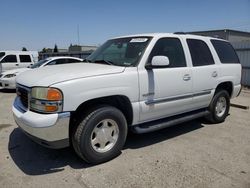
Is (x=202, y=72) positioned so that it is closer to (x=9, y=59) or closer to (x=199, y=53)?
(x=199, y=53)

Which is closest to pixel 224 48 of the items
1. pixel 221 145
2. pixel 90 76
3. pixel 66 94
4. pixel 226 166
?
pixel 221 145

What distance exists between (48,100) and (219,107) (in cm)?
418

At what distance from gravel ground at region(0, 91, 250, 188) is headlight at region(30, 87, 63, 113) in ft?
3.05

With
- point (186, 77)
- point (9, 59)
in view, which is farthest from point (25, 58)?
point (186, 77)

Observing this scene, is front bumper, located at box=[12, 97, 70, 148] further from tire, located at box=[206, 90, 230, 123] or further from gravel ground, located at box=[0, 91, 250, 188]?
tire, located at box=[206, 90, 230, 123]

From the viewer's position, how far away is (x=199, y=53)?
16.3ft

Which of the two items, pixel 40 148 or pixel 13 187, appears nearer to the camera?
pixel 13 187

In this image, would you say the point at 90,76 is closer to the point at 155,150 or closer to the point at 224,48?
the point at 155,150

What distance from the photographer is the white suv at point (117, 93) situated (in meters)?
3.16

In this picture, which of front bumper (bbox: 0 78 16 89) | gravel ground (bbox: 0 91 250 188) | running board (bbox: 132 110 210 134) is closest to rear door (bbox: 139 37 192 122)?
running board (bbox: 132 110 210 134)

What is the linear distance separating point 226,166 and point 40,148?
3.01 metres

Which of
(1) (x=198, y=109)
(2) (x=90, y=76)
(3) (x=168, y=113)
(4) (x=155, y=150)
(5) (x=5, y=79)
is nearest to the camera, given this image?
(2) (x=90, y=76)

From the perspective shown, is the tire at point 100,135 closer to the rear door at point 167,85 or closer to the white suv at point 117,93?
the white suv at point 117,93

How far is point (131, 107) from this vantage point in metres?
3.79
